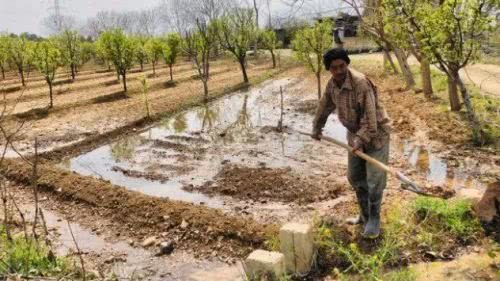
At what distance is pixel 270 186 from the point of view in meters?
7.85

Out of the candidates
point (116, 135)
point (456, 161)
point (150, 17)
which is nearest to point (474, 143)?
point (456, 161)

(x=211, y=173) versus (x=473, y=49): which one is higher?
(x=473, y=49)

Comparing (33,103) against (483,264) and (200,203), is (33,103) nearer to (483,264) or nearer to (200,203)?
(200,203)

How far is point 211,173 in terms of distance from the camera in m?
9.02

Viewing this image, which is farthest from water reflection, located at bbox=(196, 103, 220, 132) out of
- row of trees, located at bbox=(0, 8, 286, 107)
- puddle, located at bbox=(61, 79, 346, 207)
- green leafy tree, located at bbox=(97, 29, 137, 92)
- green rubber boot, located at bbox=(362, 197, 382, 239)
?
green rubber boot, located at bbox=(362, 197, 382, 239)

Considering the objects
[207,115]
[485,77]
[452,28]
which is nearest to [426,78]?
[485,77]

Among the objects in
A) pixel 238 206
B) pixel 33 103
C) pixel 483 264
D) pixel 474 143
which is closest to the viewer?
pixel 483 264

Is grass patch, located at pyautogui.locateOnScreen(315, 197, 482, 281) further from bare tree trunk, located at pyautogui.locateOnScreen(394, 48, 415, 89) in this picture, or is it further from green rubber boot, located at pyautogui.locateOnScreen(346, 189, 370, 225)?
bare tree trunk, located at pyautogui.locateOnScreen(394, 48, 415, 89)

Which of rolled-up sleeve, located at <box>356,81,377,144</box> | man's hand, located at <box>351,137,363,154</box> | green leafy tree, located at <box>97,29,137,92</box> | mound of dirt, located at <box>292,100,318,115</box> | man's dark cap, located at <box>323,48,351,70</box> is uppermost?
green leafy tree, located at <box>97,29,137,92</box>

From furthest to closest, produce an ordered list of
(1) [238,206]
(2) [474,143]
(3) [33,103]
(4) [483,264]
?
(3) [33,103] → (2) [474,143] → (1) [238,206] → (4) [483,264]

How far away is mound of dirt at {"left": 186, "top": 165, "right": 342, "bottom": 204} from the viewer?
24.1ft

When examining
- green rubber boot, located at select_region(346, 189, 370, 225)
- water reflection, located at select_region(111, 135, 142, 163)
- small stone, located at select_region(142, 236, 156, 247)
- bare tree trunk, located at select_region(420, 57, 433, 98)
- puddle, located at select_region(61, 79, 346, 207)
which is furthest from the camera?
bare tree trunk, located at select_region(420, 57, 433, 98)

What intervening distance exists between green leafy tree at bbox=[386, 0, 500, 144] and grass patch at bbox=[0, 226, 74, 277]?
22.6 feet

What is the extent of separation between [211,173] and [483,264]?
540 centimetres
